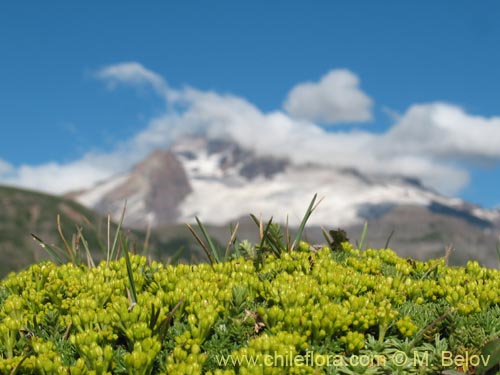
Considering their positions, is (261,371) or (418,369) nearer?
(261,371)

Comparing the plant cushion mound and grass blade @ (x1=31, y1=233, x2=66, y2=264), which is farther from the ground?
grass blade @ (x1=31, y1=233, x2=66, y2=264)

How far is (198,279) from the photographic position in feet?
24.0

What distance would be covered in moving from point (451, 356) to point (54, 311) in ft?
16.3

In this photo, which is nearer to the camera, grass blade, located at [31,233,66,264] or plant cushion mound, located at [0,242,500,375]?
plant cushion mound, located at [0,242,500,375]

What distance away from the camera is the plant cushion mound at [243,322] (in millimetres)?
5828

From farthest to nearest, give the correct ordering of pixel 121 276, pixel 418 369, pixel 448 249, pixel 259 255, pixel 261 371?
pixel 448 249 < pixel 259 255 < pixel 121 276 < pixel 418 369 < pixel 261 371

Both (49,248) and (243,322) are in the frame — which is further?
(49,248)

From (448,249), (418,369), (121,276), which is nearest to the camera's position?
(418,369)

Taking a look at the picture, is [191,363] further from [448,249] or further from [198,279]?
[448,249]

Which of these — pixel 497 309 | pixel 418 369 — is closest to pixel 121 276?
pixel 418 369

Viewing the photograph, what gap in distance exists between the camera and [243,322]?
6523 millimetres

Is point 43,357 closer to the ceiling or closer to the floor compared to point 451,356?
closer to the floor

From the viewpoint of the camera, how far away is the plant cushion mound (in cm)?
583

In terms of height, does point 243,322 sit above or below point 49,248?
below
